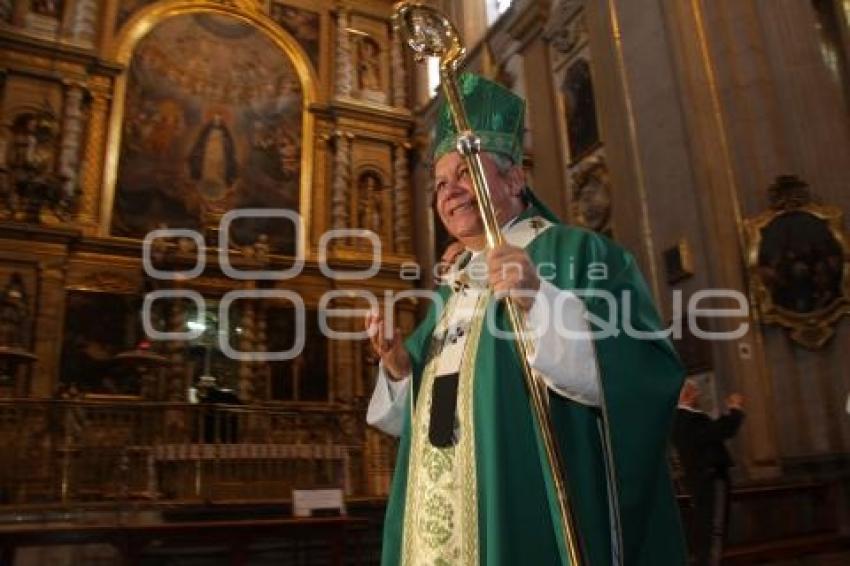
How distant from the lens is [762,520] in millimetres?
6039

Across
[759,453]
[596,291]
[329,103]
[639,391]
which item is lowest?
[759,453]

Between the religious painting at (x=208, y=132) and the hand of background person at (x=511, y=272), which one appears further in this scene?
the religious painting at (x=208, y=132)

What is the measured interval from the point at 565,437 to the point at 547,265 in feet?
1.49

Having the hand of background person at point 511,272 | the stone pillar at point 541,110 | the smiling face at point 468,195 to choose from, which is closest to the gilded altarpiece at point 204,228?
the stone pillar at point 541,110

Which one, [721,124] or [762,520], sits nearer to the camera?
[762,520]

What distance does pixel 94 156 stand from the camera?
12.0 m

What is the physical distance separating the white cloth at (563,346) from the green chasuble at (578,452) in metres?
0.04

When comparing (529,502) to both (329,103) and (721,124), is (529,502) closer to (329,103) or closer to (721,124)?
(721,124)

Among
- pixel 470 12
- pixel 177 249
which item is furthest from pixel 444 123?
pixel 470 12

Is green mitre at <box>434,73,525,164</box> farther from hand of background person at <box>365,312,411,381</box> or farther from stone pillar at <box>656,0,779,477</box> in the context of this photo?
stone pillar at <box>656,0,779,477</box>

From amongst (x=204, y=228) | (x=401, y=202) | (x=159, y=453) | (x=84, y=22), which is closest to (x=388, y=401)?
(x=159, y=453)

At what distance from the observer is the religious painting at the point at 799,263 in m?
6.70

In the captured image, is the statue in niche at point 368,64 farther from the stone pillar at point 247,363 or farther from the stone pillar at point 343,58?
the stone pillar at point 247,363

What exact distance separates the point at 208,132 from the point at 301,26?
10.8ft
